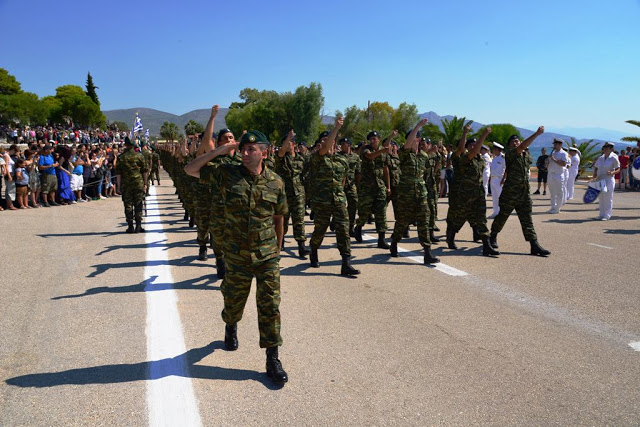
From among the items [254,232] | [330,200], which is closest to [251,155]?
[254,232]

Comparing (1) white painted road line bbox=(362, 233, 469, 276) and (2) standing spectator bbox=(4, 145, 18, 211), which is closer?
(1) white painted road line bbox=(362, 233, 469, 276)

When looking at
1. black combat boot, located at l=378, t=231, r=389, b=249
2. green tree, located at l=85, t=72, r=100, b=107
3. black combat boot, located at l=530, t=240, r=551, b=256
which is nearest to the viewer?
black combat boot, located at l=530, t=240, r=551, b=256

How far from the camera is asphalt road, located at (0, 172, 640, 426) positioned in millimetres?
3377

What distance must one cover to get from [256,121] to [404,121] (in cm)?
2482

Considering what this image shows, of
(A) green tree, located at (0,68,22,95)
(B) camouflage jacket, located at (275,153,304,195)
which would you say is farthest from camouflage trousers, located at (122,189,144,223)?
(A) green tree, located at (0,68,22,95)

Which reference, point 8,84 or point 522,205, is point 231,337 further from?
point 8,84

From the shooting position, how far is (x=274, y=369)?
377 centimetres

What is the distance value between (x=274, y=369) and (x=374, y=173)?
6.42m

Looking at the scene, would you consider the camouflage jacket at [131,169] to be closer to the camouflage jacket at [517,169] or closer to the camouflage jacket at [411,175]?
the camouflage jacket at [411,175]

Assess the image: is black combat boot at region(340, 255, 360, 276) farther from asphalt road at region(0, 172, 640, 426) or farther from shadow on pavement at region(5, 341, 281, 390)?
shadow on pavement at region(5, 341, 281, 390)

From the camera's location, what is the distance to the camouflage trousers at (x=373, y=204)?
31.5 ft

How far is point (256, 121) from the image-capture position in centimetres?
7606

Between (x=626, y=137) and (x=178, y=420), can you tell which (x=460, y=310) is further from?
(x=626, y=137)

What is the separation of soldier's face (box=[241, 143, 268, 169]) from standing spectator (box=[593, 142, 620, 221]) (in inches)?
469
